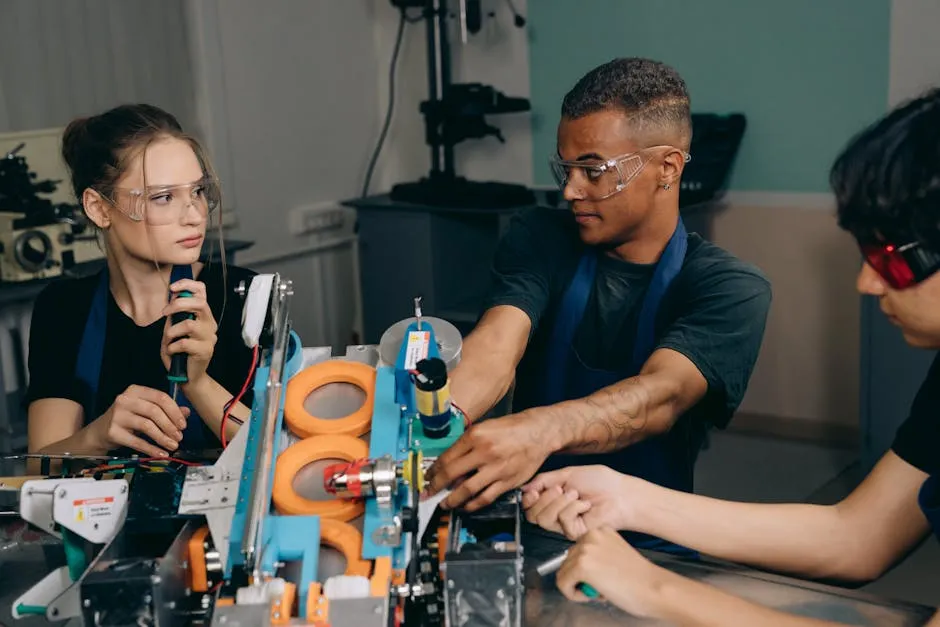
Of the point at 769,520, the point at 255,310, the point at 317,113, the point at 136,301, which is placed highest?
the point at 317,113

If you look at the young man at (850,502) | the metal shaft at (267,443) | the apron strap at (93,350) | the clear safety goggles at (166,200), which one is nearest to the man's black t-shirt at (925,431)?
the young man at (850,502)

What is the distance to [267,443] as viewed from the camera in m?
1.14

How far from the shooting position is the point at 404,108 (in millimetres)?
4445

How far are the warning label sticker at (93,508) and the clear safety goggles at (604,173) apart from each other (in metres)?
1.00

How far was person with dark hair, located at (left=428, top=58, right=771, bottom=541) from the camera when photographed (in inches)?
64.7

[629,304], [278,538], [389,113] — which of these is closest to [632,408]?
[629,304]

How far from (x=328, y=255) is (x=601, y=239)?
2.60 metres

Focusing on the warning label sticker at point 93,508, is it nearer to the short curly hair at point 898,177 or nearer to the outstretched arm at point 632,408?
the outstretched arm at point 632,408

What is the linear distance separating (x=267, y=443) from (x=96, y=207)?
88 cm

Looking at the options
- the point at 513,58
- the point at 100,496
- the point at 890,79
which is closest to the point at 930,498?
the point at 100,496

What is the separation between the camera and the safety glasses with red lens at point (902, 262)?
108 cm

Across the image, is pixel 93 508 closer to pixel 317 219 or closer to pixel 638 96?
pixel 638 96

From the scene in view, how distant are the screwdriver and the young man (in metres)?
0.01

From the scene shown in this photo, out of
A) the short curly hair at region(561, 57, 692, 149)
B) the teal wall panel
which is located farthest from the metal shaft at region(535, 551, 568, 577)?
the teal wall panel
